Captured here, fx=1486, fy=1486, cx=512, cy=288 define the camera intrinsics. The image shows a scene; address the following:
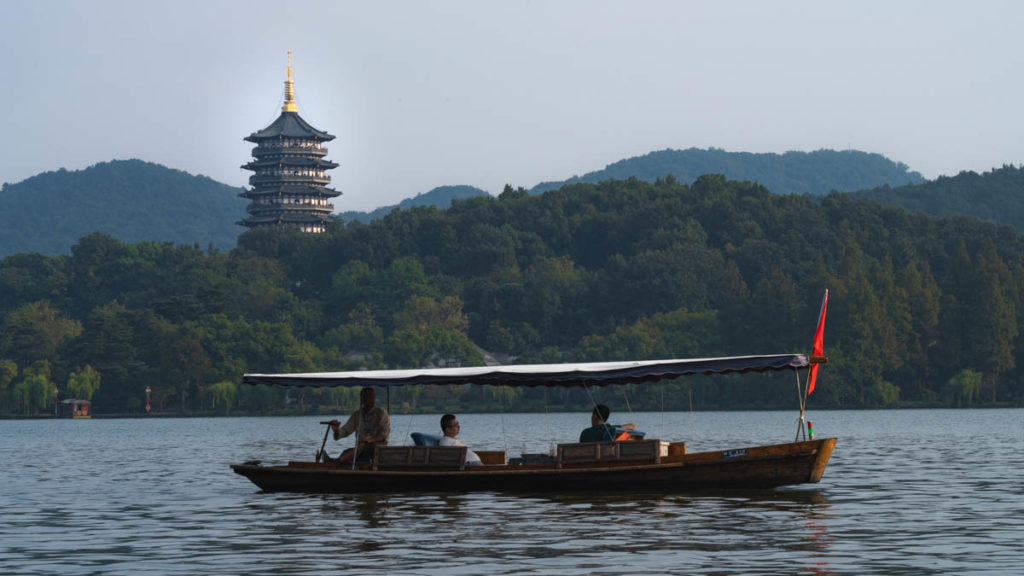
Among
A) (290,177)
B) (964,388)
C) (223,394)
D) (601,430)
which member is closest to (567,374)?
(601,430)

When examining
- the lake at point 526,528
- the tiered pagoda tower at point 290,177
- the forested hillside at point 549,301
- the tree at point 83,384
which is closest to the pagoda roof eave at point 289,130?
the tiered pagoda tower at point 290,177

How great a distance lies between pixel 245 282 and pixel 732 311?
172 ft

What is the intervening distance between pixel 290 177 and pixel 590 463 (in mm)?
151096

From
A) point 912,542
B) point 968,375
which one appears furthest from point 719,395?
point 912,542

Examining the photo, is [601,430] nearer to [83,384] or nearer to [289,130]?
[83,384]

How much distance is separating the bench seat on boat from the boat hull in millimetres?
102

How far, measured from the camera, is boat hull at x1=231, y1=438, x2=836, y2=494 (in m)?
25.2

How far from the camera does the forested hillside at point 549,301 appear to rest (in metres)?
111

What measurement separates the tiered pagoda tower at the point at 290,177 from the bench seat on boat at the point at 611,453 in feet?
490

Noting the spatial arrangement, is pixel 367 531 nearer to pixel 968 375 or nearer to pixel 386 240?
pixel 968 375

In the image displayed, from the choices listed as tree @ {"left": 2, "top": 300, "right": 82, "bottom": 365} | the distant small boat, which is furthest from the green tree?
tree @ {"left": 2, "top": 300, "right": 82, "bottom": 365}

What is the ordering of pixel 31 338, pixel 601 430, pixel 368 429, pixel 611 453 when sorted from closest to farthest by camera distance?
pixel 611 453 → pixel 601 430 → pixel 368 429 → pixel 31 338

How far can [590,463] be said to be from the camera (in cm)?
2547

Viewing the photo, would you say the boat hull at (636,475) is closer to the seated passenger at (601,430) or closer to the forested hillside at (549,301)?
the seated passenger at (601,430)
